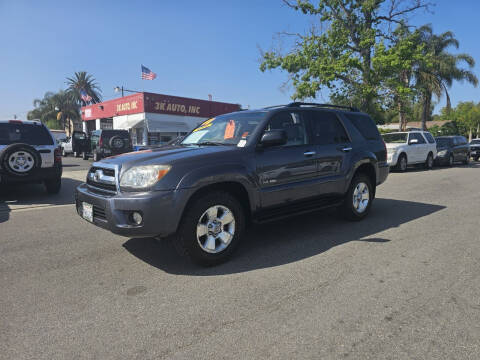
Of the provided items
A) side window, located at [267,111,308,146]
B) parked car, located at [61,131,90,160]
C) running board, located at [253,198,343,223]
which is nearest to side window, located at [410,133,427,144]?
running board, located at [253,198,343,223]

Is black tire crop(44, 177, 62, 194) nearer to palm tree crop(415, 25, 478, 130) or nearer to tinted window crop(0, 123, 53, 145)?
tinted window crop(0, 123, 53, 145)

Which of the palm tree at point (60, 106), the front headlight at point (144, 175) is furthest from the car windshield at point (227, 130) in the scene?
the palm tree at point (60, 106)

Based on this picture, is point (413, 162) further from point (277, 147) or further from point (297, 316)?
point (297, 316)

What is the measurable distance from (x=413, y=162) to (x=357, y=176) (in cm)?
1096

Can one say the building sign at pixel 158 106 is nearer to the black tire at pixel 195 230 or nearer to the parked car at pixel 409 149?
the parked car at pixel 409 149

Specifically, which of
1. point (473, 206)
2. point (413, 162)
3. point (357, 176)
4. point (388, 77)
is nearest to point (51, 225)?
point (357, 176)

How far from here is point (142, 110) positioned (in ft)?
92.3

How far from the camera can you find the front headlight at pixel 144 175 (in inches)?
126

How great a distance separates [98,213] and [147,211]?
664mm

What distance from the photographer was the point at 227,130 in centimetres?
437

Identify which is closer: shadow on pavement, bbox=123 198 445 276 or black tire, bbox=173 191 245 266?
black tire, bbox=173 191 245 266

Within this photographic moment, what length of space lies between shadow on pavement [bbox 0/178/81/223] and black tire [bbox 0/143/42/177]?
555 mm

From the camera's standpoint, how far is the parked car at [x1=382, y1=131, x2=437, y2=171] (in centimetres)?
1384

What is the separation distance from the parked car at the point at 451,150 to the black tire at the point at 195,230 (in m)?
16.5
